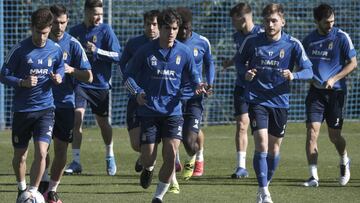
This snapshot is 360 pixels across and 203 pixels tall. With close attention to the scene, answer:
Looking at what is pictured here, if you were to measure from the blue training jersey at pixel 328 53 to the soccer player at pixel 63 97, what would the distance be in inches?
132

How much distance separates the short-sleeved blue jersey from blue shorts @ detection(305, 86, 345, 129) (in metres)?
2.28

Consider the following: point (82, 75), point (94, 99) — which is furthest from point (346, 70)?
point (82, 75)

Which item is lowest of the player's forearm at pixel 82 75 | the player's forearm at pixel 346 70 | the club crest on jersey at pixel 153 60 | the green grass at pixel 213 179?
the green grass at pixel 213 179

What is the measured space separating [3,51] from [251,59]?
1067cm

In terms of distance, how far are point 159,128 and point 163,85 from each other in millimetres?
485

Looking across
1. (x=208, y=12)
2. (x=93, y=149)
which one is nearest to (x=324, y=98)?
(x=93, y=149)

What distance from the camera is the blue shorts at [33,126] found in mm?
11180

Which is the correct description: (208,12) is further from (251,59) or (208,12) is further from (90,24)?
(251,59)

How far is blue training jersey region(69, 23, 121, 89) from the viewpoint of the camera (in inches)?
583

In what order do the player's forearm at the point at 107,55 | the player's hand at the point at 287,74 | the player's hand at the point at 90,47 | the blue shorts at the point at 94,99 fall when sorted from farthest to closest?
1. the blue shorts at the point at 94,99
2. the player's forearm at the point at 107,55
3. the player's hand at the point at 90,47
4. the player's hand at the point at 287,74

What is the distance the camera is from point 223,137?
67.2 ft

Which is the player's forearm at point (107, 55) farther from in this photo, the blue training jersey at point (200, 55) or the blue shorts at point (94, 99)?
the blue training jersey at point (200, 55)

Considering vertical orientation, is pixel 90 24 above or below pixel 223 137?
above

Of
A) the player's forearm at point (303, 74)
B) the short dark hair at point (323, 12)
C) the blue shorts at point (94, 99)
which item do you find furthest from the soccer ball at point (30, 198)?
the short dark hair at point (323, 12)
